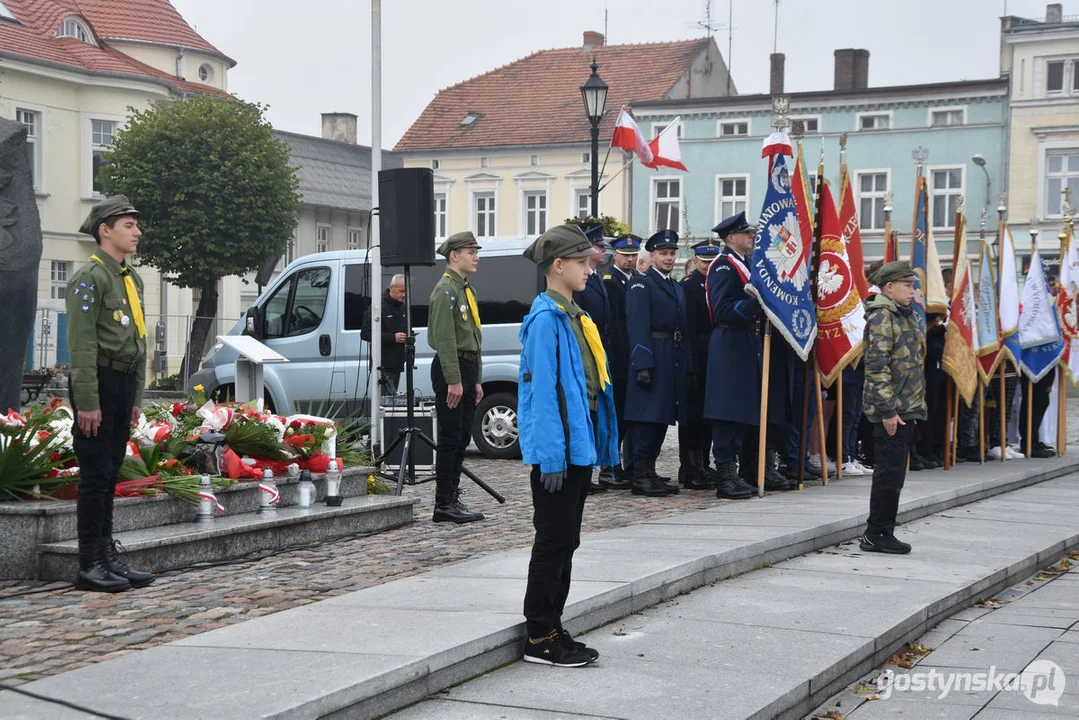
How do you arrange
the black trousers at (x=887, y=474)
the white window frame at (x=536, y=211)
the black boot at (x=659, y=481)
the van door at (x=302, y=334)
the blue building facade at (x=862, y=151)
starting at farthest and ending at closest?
1. the white window frame at (x=536, y=211)
2. the blue building facade at (x=862, y=151)
3. the van door at (x=302, y=334)
4. the black boot at (x=659, y=481)
5. the black trousers at (x=887, y=474)

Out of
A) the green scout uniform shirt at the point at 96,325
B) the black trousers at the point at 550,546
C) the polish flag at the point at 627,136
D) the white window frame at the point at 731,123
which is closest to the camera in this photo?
the black trousers at the point at 550,546

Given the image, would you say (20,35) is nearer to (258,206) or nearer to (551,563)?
(258,206)

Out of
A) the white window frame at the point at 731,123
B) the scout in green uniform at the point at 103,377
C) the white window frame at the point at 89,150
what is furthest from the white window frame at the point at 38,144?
the scout in green uniform at the point at 103,377

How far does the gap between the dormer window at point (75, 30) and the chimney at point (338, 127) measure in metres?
23.3

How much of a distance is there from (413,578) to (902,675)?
8.58 ft

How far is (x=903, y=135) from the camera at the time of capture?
45.2 metres

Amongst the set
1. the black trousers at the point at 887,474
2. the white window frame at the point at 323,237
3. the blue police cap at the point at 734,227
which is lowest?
the black trousers at the point at 887,474

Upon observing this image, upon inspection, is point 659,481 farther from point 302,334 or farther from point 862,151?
point 862,151

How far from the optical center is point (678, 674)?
18.4 feet

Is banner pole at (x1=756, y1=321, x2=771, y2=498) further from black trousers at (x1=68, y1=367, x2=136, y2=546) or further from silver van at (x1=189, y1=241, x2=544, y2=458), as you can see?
black trousers at (x1=68, y1=367, x2=136, y2=546)

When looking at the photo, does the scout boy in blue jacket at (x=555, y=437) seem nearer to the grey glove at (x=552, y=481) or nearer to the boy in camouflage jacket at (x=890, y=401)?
the grey glove at (x=552, y=481)

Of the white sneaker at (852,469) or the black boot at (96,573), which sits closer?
the black boot at (96,573)

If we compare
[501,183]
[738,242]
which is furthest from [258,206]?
[738,242]

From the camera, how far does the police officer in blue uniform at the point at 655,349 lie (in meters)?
11.5
